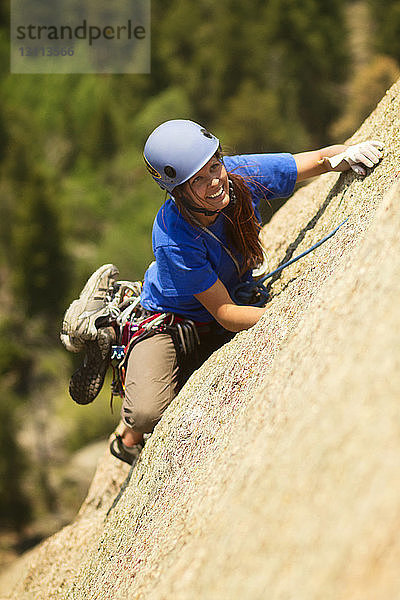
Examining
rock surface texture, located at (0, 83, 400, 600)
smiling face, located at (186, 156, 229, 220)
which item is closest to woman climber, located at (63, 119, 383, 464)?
smiling face, located at (186, 156, 229, 220)

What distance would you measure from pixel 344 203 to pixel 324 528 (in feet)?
7.28

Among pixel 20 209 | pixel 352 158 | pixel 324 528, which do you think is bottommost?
pixel 20 209

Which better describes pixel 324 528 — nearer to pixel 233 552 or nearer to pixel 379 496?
pixel 379 496

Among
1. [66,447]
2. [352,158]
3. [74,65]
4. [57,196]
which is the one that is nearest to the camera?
[352,158]

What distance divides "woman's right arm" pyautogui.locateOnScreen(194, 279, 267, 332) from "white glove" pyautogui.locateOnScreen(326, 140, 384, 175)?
37.8 inches

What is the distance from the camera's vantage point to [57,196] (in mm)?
22656

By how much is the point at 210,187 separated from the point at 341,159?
0.86m

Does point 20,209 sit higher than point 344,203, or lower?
lower

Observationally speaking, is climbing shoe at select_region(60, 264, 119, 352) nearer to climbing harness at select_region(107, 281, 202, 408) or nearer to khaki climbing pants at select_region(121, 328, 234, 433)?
climbing harness at select_region(107, 281, 202, 408)

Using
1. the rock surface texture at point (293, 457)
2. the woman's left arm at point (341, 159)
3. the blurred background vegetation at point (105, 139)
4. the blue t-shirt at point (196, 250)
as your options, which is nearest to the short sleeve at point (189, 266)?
the blue t-shirt at point (196, 250)

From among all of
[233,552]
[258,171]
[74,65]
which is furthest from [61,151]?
[233,552]

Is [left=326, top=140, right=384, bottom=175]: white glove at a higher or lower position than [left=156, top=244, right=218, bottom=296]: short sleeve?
higher

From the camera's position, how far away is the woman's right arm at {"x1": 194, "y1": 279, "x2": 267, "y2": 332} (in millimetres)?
3184

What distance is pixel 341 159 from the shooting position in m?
3.45
